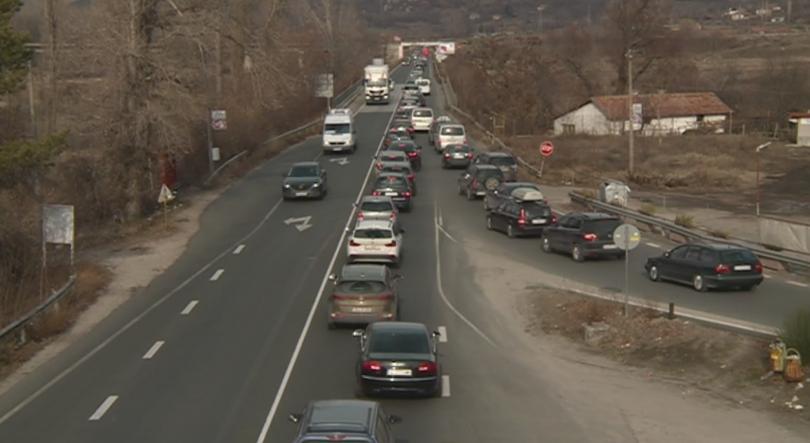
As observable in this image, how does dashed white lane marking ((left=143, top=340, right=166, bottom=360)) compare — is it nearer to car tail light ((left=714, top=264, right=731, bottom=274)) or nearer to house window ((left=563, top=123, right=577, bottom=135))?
car tail light ((left=714, top=264, right=731, bottom=274))

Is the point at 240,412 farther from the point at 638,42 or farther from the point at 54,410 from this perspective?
the point at 638,42

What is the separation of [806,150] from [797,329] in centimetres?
6177

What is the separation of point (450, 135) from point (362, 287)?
38337 mm

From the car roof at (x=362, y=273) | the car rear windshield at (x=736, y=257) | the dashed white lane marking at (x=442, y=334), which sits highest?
the car roof at (x=362, y=273)

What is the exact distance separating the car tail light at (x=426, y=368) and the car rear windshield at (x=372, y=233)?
13.5m

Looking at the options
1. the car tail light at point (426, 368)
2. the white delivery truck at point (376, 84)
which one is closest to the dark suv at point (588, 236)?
the car tail light at point (426, 368)

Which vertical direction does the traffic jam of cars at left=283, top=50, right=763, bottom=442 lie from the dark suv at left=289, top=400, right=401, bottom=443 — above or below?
below

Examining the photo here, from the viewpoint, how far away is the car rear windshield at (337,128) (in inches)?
2425

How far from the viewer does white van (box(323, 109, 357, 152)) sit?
201 ft

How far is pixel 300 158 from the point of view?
202ft

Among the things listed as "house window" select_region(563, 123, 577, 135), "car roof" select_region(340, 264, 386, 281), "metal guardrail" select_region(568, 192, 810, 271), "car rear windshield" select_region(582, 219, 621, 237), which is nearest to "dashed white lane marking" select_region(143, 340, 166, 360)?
"car roof" select_region(340, 264, 386, 281)

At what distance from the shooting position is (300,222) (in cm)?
4125

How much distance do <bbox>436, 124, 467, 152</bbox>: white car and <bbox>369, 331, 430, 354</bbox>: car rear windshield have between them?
138ft

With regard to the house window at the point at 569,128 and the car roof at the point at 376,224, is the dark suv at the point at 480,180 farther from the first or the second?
the house window at the point at 569,128
